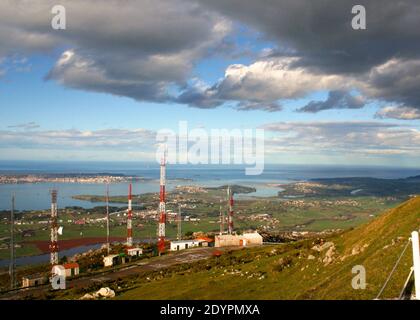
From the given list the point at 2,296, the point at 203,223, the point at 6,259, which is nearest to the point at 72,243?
the point at 6,259

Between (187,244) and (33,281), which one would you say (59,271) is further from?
(187,244)

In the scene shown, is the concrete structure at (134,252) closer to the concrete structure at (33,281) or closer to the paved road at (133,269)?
the paved road at (133,269)

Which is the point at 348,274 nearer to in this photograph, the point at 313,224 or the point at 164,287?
the point at 164,287

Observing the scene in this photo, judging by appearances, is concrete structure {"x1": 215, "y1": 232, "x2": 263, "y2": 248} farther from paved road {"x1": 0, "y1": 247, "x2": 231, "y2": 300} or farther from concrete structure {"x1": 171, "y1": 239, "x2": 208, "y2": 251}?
paved road {"x1": 0, "y1": 247, "x2": 231, "y2": 300}

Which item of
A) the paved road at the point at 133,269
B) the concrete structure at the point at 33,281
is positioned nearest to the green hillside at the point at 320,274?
the paved road at the point at 133,269

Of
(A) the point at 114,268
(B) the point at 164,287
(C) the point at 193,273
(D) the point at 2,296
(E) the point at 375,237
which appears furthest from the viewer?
(A) the point at 114,268

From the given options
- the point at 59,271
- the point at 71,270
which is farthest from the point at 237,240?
the point at 59,271
